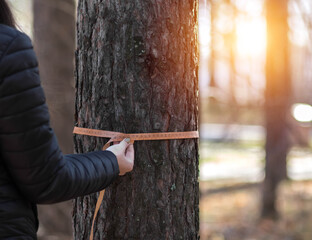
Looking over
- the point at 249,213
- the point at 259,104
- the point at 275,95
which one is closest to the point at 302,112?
the point at 275,95

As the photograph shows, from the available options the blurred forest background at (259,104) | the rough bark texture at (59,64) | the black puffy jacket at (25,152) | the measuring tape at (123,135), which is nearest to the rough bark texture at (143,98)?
the measuring tape at (123,135)

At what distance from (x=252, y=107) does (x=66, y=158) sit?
12930 millimetres

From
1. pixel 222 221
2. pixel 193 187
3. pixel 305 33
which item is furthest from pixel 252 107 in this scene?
pixel 193 187

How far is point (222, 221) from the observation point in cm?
795

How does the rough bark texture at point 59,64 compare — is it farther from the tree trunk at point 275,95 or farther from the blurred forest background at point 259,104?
the tree trunk at point 275,95

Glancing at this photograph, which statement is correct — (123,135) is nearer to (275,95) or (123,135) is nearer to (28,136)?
(28,136)

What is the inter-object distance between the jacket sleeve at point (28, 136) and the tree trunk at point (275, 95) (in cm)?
743

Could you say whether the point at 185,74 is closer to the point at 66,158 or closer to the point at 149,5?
the point at 149,5

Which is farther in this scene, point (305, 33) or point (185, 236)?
point (305, 33)

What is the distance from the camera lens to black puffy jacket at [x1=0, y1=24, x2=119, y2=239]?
1.26m

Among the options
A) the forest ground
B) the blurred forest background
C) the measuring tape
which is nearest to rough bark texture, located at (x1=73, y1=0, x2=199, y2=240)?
the measuring tape

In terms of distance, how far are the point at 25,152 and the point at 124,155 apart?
50cm

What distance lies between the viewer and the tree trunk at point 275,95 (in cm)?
831

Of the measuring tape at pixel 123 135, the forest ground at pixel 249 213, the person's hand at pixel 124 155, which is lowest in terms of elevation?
the forest ground at pixel 249 213
